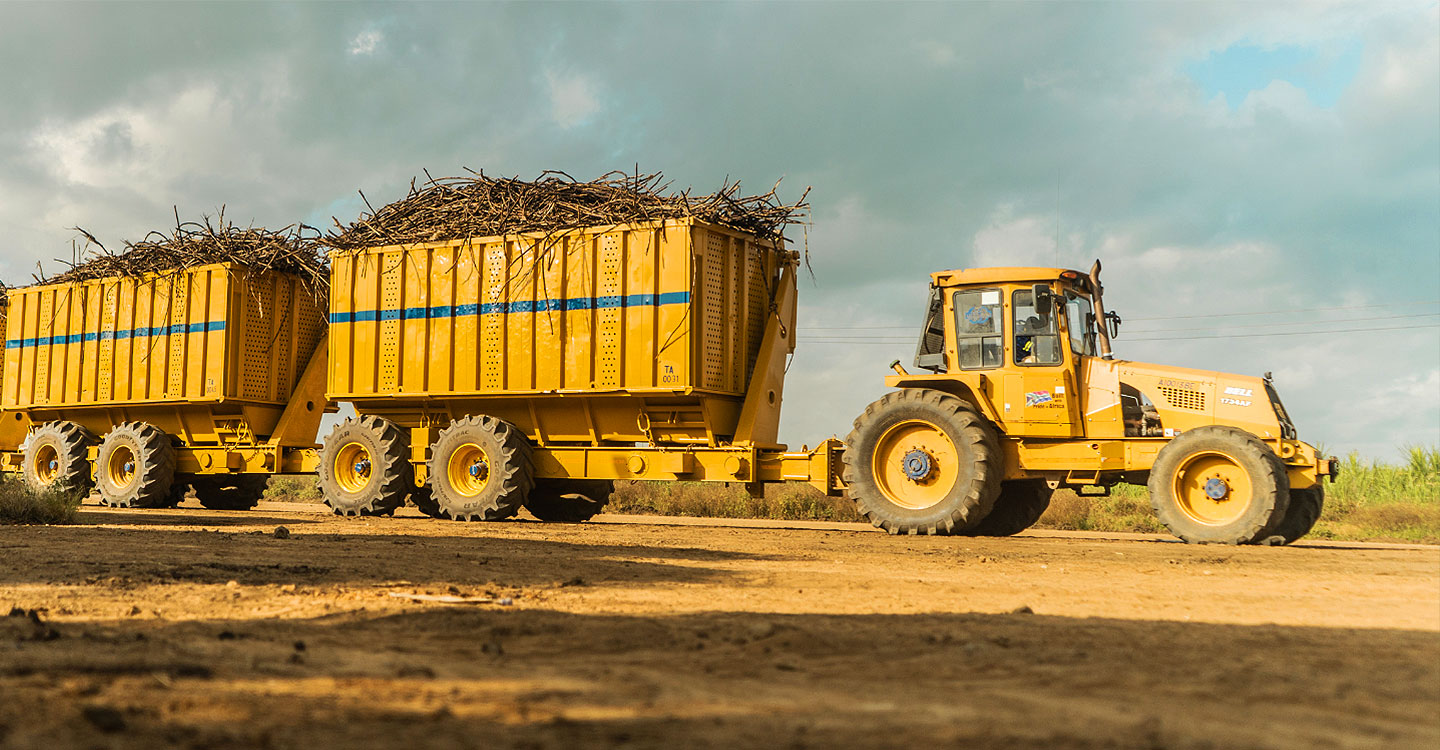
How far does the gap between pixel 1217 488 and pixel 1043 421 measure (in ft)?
6.45

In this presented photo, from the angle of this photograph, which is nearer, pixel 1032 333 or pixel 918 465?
pixel 1032 333

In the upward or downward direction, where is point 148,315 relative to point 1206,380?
upward

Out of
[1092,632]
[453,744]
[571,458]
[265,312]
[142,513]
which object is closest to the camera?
[453,744]

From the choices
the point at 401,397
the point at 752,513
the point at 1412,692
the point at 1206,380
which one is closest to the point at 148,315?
the point at 401,397

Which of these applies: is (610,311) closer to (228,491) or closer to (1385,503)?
(228,491)

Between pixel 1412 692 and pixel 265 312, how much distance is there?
17.8 metres

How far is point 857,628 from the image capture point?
19.0 feet

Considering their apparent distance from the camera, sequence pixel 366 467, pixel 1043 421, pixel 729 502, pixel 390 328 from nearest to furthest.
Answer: pixel 1043 421 → pixel 390 328 → pixel 366 467 → pixel 729 502

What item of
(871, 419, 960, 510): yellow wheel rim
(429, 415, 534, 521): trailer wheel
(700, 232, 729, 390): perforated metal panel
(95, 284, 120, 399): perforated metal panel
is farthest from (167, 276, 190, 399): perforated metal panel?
(871, 419, 960, 510): yellow wheel rim

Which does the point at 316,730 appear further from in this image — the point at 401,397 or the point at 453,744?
the point at 401,397

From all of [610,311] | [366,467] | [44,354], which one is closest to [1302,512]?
[610,311]

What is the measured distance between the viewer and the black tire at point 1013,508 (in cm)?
1443

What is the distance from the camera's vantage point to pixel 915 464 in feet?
43.6

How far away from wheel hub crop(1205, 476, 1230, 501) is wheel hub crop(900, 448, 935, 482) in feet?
9.69
